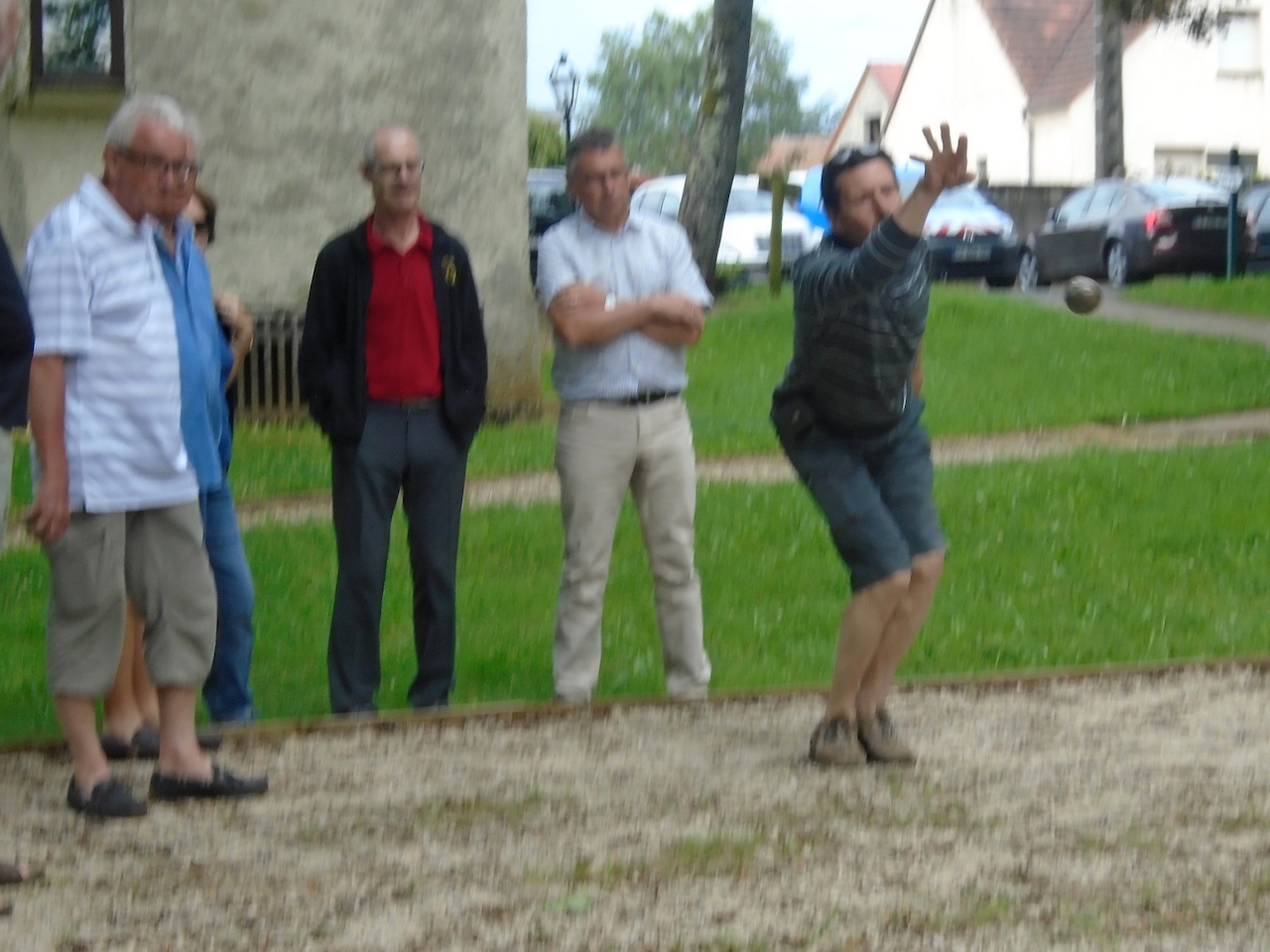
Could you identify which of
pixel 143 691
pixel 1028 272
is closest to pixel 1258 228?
pixel 1028 272

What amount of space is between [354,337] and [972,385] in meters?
10.4

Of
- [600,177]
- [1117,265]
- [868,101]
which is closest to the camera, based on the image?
[600,177]

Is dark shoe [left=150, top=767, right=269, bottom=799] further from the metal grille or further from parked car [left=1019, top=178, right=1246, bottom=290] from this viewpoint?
parked car [left=1019, top=178, right=1246, bottom=290]

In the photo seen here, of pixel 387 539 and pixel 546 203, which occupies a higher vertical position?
pixel 546 203

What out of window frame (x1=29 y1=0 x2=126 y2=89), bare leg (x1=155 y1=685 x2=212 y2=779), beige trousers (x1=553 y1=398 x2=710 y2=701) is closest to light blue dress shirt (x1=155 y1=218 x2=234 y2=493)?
bare leg (x1=155 y1=685 x2=212 y2=779)

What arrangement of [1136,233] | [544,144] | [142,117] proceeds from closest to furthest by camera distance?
1. [142,117]
2. [1136,233]
3. [544,144]

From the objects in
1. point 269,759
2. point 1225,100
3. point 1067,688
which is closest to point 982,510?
point 1067,688

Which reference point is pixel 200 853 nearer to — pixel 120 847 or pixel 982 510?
pixel 120 847

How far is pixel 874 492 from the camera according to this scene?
6.28m

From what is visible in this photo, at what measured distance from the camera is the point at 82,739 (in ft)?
19.1

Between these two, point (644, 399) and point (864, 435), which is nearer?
point (864, 435)

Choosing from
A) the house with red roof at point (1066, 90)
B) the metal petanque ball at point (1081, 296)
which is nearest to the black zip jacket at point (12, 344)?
the metal petanque ball at point (1081, 296)

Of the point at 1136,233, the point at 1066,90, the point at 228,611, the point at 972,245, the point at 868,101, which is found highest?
the point at 868,101

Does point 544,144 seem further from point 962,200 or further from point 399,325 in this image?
point 399,325
